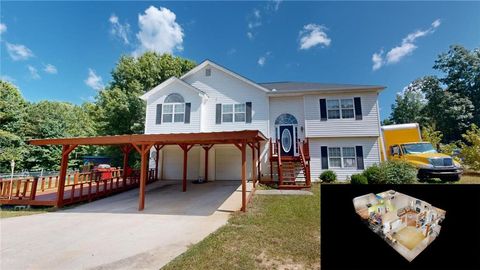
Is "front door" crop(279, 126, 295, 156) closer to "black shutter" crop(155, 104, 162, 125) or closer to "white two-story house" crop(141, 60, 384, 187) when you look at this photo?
"white two-story house" crop(141, 60, 384, 187)

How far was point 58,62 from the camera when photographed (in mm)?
24656

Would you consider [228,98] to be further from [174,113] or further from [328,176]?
[328,176]

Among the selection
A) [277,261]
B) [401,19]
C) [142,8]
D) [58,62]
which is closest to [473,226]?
[277,261]

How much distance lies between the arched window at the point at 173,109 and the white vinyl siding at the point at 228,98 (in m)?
1.51

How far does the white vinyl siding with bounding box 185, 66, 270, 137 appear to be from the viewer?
13805 millimetres

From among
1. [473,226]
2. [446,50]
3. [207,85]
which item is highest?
[446,50]

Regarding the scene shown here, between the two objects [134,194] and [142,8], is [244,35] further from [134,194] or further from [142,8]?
[134,194]

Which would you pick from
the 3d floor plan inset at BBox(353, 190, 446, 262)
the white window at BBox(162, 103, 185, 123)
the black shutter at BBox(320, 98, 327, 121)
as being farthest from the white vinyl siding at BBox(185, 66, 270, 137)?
the 3d floor plan inset at BBox(353, 190, 446, 262)

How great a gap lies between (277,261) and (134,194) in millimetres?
9430

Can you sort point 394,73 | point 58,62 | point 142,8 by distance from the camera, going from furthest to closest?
point 58,62
point 394,73
point 142,8

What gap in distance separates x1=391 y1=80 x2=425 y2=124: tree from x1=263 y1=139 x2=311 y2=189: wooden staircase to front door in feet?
100

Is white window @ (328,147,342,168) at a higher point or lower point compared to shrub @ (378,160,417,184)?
higher

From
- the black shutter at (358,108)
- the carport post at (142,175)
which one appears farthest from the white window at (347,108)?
the carport post at (142,175)

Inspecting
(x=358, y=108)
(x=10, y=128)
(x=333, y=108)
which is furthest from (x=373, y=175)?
(x=10, y=128)
